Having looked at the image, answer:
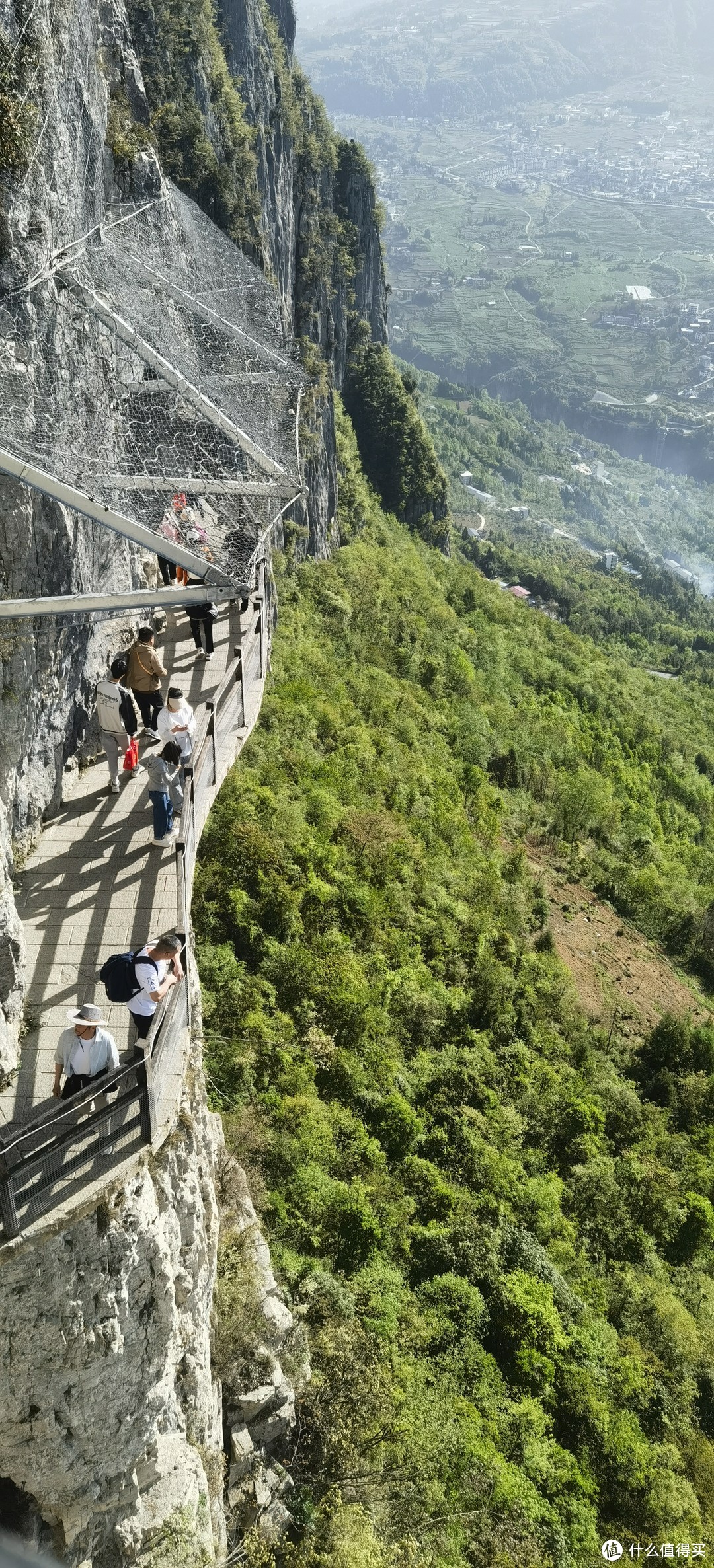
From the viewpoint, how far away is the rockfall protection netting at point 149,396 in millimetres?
9219

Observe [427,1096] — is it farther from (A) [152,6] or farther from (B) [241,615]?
(A) [152,6]

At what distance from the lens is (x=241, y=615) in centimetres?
1470

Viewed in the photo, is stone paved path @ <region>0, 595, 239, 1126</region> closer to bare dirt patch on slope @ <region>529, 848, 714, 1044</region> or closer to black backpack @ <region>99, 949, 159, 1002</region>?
black backpack @ <region>99, 949, 159, 1002</region>

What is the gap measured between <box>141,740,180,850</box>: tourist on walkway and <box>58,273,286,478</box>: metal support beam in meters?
3.77

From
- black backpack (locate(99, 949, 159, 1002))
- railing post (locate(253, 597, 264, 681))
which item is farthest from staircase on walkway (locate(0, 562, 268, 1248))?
railing post (locate(253, 597, 264, 681))

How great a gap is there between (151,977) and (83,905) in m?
1.87

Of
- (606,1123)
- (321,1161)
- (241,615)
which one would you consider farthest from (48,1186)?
(606,1123)

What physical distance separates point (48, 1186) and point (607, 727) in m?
47.1

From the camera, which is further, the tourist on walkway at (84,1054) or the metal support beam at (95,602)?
the metal support beam at (95,602)

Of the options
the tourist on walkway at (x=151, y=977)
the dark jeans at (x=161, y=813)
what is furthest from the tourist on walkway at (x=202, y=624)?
the tourist on walkway at (x=151, y=977)

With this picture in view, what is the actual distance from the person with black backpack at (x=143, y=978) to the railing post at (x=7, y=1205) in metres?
1.59

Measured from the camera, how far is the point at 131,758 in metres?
11.6

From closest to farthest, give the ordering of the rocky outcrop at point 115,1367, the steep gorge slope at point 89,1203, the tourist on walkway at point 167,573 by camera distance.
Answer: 1. the rocky outcrop at point 115,1367
2. the steep gorge slope at point 89,1203
3. the tourist on walkway at point 167,573

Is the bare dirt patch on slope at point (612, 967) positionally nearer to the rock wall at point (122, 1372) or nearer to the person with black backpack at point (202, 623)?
the person with black backpack at point (202, 623)
